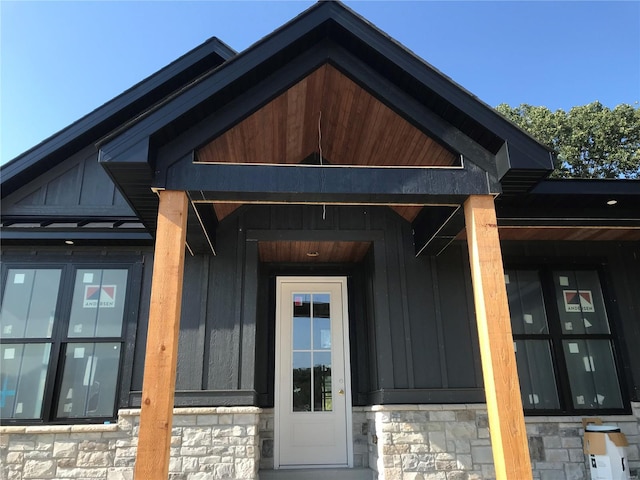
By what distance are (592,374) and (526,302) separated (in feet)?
3.35

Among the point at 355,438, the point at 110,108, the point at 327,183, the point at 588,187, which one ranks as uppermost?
the point at 110,108

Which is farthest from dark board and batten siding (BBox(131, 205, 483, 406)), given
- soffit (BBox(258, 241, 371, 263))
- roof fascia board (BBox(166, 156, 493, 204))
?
roof fascia board (BBox(166, 156, 493, 204))

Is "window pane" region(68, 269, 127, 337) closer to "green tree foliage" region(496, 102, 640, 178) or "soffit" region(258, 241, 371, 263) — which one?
"soffit" region(258, 241, 371, 263)

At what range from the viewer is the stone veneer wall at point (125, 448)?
420 centimetres

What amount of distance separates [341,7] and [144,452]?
350cm

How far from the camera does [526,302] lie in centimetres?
515

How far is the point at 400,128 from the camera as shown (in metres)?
4.10

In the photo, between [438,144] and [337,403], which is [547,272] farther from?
[337,403]

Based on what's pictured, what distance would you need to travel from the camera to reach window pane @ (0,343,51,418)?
4.41 m

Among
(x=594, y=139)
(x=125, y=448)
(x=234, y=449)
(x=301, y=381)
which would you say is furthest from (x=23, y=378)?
(x=594, y=139)

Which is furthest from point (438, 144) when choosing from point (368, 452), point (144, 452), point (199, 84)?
point (368, 452)

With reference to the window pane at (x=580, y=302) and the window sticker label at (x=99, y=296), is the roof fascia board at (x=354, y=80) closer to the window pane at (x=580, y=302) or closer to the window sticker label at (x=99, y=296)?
the window sticker label at (x=99, y=296)

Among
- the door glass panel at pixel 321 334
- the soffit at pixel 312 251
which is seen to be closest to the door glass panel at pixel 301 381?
the door glass panel at pixel 321 334

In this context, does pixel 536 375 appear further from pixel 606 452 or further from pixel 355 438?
pixel 355 438
